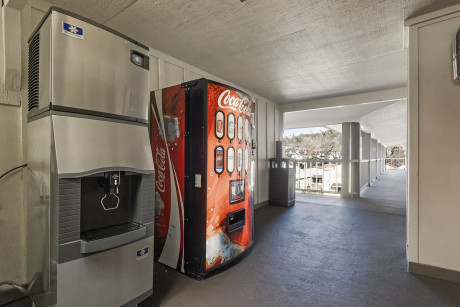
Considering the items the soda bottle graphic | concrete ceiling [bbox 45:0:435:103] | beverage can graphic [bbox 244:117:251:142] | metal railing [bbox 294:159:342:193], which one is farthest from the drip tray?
metal railing [bbox 294:159:342:193]

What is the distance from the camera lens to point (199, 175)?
227 cm

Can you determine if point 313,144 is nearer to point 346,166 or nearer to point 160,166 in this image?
point 346,166

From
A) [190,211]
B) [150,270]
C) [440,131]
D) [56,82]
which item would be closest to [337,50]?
[440,131]

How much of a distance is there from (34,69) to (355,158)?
7.42 meters

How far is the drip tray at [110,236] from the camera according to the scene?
1.34 meters

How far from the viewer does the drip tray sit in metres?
1.34

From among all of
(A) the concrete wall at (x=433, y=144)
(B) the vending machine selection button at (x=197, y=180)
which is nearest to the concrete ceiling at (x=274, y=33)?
(A) the concrete wall at (x=433, y=144)

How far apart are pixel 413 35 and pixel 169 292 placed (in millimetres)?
3564

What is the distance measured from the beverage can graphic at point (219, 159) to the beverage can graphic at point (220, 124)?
13 centimetres

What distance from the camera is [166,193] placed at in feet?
8.20

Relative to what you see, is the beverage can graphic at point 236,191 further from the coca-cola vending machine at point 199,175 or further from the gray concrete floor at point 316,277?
the gray concrete floor at point 316,277

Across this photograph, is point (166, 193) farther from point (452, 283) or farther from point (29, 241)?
point (452, 283)

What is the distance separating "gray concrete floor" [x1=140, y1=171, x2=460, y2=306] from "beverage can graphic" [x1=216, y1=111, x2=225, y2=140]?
1.46 metres

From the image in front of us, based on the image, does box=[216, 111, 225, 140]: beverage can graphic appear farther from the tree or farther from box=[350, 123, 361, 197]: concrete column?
the tree
